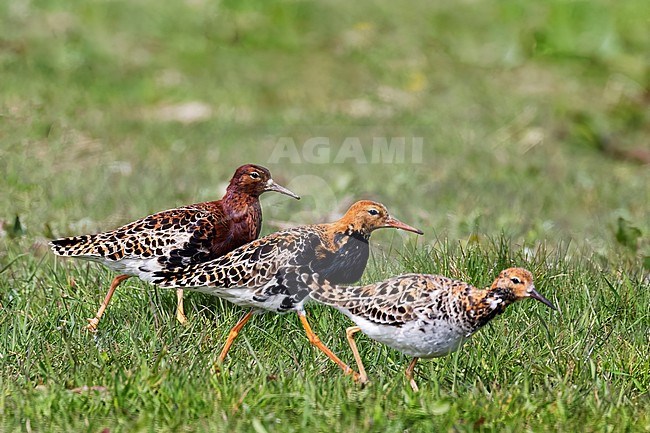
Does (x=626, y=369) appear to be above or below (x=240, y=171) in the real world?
below

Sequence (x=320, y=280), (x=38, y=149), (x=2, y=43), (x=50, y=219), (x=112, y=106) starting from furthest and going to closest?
(x=2, y=43) → (x=112, y=106) → (x=38, y=149) → (x=50, y=219) → (x=320, y=280)

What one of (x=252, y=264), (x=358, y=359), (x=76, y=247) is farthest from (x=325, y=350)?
(x=76, y=247)

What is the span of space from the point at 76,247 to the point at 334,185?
3.97m

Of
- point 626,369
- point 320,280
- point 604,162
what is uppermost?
point 320,280

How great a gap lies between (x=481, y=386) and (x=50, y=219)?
4368 millimetres

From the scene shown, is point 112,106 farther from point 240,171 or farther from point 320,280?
point 320,280

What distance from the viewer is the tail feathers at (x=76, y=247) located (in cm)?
562

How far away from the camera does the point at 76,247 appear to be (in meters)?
5.68

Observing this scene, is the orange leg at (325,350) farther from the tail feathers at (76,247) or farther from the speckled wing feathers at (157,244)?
the tail feathers at (76,247)

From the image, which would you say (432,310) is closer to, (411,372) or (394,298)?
(394,298)

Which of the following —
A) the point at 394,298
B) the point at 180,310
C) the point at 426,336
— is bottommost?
the point at 180,310

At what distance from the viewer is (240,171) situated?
5676mm

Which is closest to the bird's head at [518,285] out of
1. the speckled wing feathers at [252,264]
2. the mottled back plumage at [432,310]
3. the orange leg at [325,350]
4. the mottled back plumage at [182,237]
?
the mottled back plumage at [432,310]

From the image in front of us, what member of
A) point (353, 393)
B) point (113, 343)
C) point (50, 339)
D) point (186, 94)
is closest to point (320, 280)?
point (353, 393)
